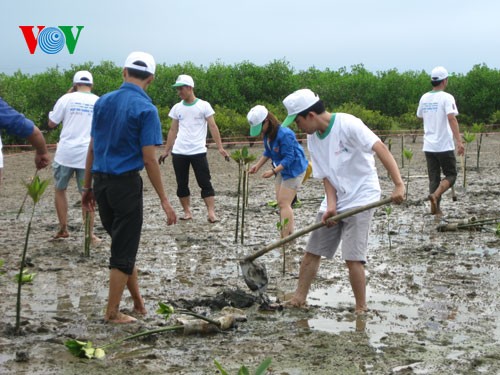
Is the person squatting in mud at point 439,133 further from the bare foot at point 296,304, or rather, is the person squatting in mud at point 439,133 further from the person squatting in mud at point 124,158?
the person squatting in mud at point 124,158

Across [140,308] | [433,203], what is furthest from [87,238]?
[433,203]

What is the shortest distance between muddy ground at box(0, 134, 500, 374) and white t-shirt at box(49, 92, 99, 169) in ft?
2.99

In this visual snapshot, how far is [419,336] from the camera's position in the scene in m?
5.45

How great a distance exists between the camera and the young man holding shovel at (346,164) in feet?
18.7

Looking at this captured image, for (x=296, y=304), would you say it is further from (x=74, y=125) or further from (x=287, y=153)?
(x=74, y=125)

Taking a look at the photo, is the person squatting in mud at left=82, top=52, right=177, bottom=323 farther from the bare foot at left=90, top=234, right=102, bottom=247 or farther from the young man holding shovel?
the bare foot at left=90, top=234, right=102, bottom=247

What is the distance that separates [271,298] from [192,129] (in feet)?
13.1

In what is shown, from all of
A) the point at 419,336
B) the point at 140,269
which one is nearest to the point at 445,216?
the point at 140,269

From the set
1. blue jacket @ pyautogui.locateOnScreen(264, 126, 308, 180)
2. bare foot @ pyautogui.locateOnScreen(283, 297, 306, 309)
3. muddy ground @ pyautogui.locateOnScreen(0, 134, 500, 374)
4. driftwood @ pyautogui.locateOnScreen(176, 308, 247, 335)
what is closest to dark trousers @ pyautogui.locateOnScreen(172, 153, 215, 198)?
muddy ground @ pyautogui.locateOnScreen(0, 134, 500, 374)

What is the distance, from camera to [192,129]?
10109 millimetres

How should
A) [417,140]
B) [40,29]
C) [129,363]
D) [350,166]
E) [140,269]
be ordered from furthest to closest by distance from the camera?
1. [417,140]
2. [40,29]
3. [140,269]
4. [350,166]
5. [129,363]

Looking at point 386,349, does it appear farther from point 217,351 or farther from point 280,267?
point 280,267

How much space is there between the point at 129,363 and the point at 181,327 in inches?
22.2

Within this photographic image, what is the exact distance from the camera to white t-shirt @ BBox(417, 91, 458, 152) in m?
10.1
